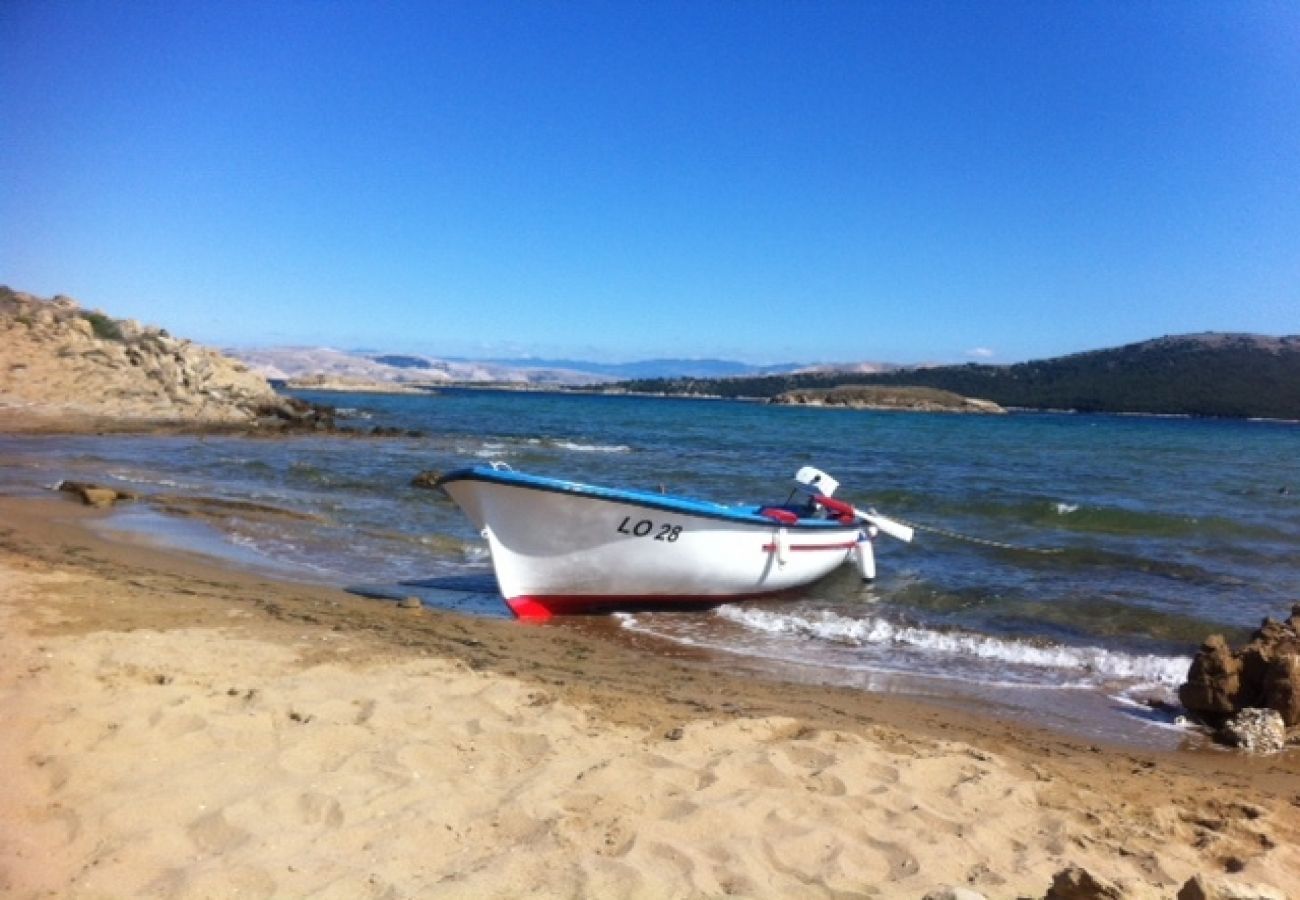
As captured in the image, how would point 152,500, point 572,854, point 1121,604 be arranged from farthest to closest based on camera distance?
point 152,500
point 1121,604
point 572,854

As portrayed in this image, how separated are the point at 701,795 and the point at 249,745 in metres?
2.26

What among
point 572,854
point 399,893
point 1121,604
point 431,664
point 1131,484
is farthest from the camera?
point 1131,484

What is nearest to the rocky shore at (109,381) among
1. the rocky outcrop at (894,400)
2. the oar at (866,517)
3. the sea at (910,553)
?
the sea at (910,553)

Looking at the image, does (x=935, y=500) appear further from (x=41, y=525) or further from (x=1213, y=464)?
A: (x=1213, y=464)

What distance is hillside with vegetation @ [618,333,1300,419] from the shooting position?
92125mm

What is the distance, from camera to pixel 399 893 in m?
3.22

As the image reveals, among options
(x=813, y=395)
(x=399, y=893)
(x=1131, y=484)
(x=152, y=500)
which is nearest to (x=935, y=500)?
(x=1131, y=484)

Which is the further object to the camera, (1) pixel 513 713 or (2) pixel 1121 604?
(2) pixel 1121 604

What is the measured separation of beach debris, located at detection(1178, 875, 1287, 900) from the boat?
6802 mm

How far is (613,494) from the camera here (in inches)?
368

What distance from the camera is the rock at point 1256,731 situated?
646 cm

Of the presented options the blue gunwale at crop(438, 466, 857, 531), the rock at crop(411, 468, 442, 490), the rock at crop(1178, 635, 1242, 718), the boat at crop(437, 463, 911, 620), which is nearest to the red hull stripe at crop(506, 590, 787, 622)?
the boat at crop(437, 463, 911, 620)

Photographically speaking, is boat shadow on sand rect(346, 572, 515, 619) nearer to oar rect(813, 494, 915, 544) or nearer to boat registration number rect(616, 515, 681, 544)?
boat registration number rect(616, 515, 681, 544)

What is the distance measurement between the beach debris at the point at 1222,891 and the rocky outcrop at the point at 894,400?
9836 cm
